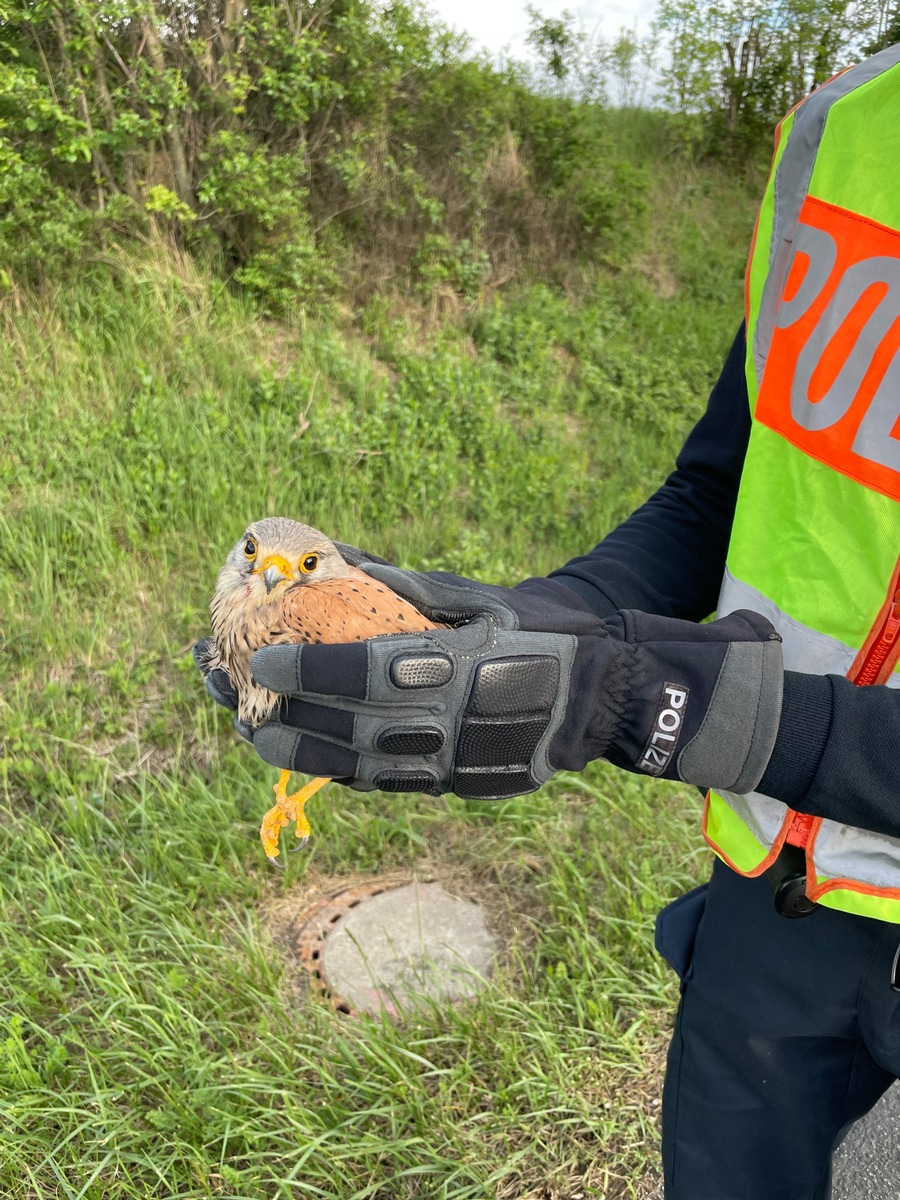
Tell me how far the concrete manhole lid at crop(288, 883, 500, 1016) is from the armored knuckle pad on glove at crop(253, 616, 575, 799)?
152 centimetres

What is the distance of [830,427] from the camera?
1.37 meters

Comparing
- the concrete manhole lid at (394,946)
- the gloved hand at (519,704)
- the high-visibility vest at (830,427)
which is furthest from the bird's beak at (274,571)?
the concrete manhole lid at (394,946)

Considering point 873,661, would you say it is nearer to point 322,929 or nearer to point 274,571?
point 274,571

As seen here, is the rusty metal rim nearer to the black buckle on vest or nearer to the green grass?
the green grass

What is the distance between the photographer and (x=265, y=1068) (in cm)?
239

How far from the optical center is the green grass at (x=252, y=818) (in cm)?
222

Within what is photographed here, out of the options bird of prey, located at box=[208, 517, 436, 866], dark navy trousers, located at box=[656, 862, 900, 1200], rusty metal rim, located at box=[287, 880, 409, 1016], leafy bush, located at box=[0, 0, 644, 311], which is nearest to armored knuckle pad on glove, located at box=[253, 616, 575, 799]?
bird of prey, located at box=[208, 517, 436, 866]

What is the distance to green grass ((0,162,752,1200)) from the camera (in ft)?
7.29

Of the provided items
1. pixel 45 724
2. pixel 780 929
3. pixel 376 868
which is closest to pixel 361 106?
pixel 45 724

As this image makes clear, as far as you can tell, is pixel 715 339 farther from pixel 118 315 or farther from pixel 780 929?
pixel 780 929

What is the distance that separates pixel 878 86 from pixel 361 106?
536cm

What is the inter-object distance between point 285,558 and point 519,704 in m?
0.63

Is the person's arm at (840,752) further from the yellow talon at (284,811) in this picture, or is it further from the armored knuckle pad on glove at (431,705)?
the yellow talon at (284,811)

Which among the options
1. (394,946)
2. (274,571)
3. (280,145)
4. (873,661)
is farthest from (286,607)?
(280,145)
